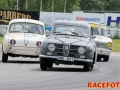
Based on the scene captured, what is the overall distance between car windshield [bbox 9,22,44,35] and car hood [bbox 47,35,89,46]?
168 inches

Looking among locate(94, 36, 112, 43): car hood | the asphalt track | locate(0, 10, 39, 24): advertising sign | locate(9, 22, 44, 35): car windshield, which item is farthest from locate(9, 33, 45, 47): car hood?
locate(0, 10, 39, 24): advertising sign

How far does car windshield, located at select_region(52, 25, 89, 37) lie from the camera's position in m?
19.0

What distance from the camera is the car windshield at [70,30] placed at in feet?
62.3

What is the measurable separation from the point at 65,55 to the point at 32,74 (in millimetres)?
1710

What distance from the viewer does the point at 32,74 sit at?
1630 cm

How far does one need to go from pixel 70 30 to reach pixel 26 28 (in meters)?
4.00

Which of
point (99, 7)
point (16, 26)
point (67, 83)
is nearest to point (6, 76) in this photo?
point (67, 83)

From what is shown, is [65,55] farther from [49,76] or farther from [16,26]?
[16,26]

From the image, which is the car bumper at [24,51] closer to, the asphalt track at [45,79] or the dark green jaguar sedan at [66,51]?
the asphalt track at [45,79]

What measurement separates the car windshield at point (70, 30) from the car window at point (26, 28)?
11.4ft

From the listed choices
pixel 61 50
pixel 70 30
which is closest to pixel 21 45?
pixel 70 30

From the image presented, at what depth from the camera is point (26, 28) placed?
897 inches

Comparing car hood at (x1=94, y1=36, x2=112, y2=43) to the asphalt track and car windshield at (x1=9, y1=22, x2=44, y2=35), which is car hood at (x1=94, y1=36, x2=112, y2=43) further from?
the asphalt track

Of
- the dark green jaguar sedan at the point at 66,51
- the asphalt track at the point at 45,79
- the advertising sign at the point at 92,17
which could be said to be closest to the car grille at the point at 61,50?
the dark green jaguar sedan at the point at 66,51
